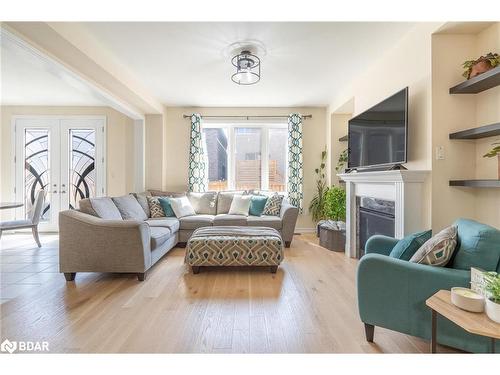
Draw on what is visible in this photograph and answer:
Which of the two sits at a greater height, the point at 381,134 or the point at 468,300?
the point at 381,134

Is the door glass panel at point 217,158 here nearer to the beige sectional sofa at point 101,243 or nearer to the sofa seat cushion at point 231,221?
the sofa seat cushion at point 231,221

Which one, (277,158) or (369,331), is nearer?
(369,331)

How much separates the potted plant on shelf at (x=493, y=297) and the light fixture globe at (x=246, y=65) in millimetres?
2813

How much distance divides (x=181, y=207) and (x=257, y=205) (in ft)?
4.27

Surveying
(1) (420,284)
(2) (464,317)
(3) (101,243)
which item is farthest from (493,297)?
(3) (101,243)

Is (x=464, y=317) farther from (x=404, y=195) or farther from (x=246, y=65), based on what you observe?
(x=246, y=65)

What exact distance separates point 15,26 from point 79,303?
2.35 m

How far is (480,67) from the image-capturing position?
6.58 feet

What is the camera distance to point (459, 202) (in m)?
2.26

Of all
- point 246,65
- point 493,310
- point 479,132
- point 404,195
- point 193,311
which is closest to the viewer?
point 493,310

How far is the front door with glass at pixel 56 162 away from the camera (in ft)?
16.7

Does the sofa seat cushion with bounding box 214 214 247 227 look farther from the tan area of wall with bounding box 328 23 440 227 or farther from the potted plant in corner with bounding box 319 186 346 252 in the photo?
the tan area of wall with bounding box 328 23 440 227

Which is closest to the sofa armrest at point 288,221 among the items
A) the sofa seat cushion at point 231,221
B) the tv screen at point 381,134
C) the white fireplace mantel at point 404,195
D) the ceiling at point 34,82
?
the sofa seat cushion at point 231,221

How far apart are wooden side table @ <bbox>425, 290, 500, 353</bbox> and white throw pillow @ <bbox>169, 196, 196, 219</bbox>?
3567 mm
